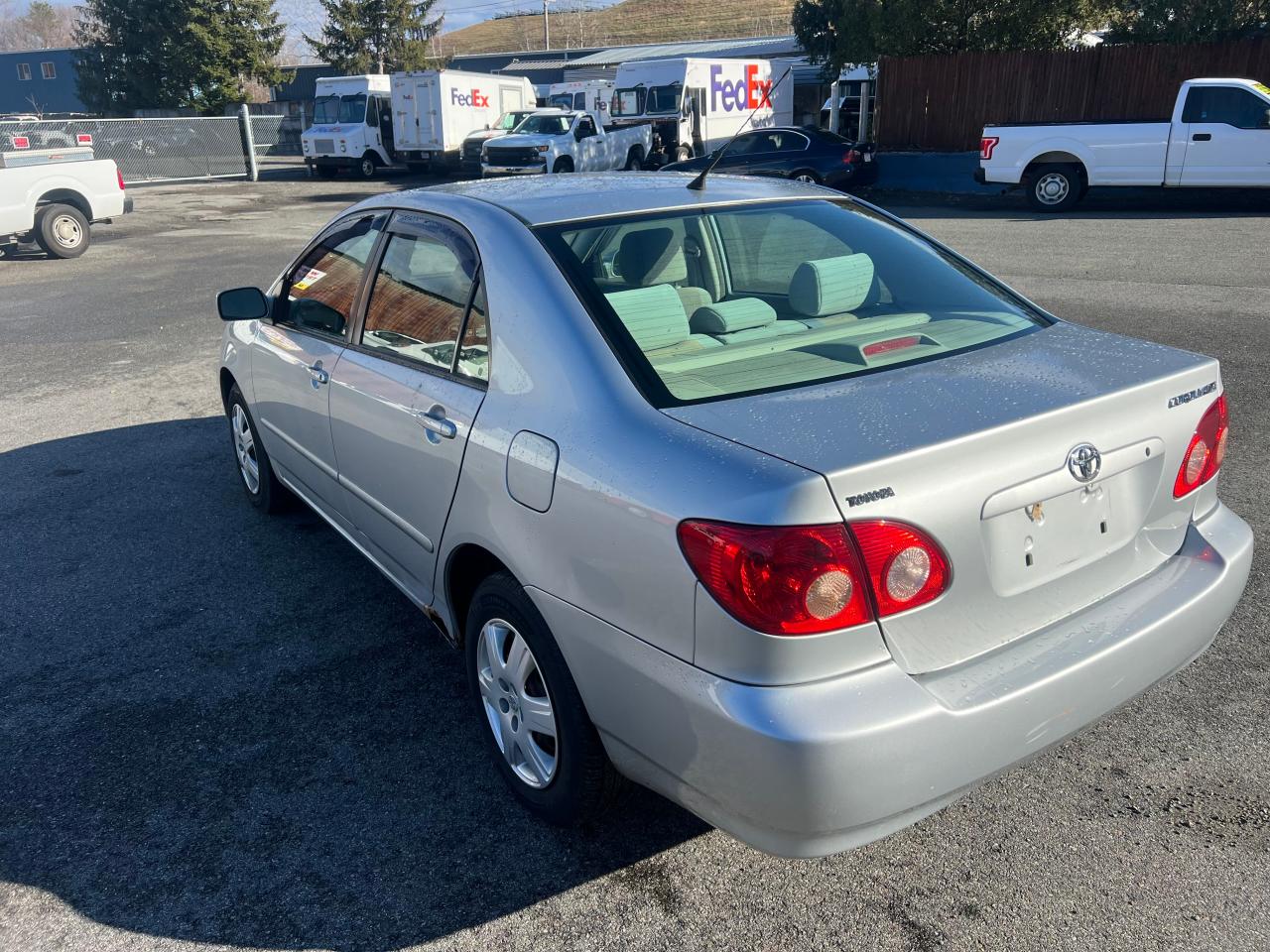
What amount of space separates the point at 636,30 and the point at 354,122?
236 feet

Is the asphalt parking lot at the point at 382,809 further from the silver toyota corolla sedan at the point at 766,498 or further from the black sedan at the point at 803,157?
the black sedan at the point at 803,157

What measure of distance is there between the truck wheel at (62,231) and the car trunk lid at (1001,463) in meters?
15.4

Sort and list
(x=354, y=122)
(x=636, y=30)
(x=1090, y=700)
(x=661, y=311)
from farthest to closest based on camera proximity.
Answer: (x=636, y=30) < (x=354, y=122) < (x=661, y=311) < (x=1090, y=700)

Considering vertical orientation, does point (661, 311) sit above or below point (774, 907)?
above

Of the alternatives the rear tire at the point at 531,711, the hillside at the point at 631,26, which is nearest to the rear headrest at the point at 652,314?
the rear tire at the point at 531,711

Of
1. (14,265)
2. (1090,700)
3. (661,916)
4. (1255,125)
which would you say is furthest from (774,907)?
(1255,125)

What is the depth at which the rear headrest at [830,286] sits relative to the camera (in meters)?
3.24

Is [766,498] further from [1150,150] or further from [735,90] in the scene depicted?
[735,90]

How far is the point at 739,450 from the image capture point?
2189 millimetres

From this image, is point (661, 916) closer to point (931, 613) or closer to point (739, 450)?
point (931, 613)

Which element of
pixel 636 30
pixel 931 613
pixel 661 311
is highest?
pixel 636 30

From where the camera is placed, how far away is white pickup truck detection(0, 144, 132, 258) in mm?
14203

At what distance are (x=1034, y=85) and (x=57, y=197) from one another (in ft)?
60.2

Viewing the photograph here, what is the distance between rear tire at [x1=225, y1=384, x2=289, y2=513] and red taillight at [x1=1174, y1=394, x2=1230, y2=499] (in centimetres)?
384
